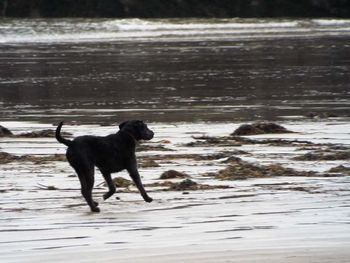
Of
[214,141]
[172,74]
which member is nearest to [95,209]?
[214,141]

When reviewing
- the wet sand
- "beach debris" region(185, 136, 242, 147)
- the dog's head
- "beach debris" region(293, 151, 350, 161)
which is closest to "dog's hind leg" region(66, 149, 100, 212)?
the wet sand

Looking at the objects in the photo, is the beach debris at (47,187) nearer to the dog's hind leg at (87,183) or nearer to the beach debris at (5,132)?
the dog's hind leg at (87,183)

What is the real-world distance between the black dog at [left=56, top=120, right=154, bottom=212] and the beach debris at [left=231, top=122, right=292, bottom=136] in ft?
14.3

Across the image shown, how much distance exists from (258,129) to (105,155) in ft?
16.4

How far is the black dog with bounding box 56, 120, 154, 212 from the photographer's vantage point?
8578 millimetres

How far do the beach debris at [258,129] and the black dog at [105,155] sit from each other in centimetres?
437

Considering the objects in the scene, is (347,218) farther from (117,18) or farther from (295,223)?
(117,18)

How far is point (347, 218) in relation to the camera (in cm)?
761

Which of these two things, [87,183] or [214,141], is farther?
[214,141]

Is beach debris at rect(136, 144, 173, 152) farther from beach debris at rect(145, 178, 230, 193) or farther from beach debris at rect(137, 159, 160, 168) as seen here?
beach debris at rect(145, 178, 230, 193)

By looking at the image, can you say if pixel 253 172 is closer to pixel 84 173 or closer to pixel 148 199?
pixel 148 199

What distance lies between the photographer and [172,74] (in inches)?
991

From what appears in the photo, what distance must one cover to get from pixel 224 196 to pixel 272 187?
593mm

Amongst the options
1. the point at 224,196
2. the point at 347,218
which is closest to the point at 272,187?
the point at 224,196
